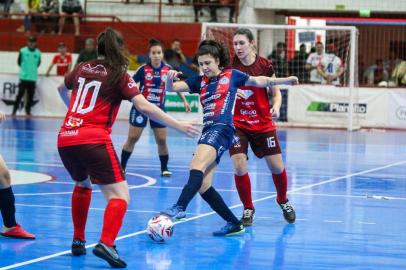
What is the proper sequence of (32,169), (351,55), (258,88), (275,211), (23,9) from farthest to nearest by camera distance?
1. (23,9)
2. (351,55)
3. (32,169)
4. (275,211)
5. (258,88)

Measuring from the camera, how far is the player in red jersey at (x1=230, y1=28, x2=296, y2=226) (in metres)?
10.3

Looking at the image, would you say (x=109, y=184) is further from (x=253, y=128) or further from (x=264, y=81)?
(x=253, y=128)

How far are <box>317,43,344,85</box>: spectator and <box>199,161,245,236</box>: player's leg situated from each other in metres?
18.9

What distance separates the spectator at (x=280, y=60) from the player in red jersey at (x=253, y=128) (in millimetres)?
18445

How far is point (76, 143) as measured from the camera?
7.70 meters

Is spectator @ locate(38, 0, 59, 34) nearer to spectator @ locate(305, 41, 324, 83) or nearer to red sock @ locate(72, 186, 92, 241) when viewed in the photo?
spectator @ locate(305, 41, 324, 83)

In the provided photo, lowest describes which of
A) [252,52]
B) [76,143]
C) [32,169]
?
[32,169]

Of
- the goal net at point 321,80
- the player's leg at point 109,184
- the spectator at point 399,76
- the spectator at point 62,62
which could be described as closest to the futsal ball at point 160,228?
the player's leg at point 109,184

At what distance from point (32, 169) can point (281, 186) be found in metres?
6.05

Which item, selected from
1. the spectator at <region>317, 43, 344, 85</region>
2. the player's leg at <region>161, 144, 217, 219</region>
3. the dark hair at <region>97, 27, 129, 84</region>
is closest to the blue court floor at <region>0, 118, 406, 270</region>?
the player's leg at <region>161, 144, 217, 219</region>

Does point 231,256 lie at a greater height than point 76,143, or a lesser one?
lesser

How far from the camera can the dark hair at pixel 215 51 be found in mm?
9156

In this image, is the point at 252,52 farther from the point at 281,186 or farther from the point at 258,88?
the point at 281,186

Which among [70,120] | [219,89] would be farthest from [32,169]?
[70,120]
